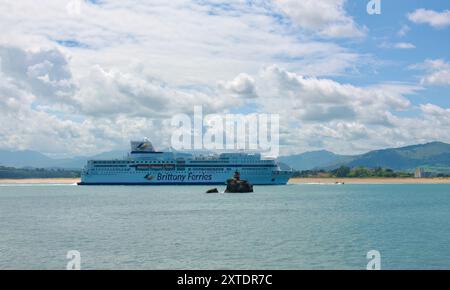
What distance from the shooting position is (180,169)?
14900cm

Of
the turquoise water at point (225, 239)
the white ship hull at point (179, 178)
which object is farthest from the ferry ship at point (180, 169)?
the turquoise water at point (225, 239)

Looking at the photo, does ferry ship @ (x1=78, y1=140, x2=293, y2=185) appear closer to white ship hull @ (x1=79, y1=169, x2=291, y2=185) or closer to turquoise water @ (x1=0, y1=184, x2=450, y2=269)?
white ship hull @ (x1=79, y1=169, x2=291, y2=185)

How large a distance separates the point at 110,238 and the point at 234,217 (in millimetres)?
18909

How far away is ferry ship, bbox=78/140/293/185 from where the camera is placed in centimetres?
14538

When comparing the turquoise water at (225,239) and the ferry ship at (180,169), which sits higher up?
the ferry ship at (180,169)

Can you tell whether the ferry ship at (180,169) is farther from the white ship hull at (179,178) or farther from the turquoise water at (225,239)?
the turquoise water at (225,239)

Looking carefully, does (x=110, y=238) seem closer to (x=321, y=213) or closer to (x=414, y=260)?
(x=414, y=260)

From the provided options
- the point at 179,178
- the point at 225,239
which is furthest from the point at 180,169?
the point at 225,239

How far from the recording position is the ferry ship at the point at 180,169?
14538cm

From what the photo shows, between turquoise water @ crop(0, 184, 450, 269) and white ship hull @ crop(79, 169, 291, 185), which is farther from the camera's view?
white ship hull @ crop(79, 169, 291, 185)

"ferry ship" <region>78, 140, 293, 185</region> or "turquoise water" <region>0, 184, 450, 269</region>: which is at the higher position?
"ferry ship" <region>78, 140, 293, 185</region>

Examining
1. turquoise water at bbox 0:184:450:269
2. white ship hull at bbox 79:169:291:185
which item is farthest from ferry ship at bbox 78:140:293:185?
turquoise water at bbox 0:184:450:269
